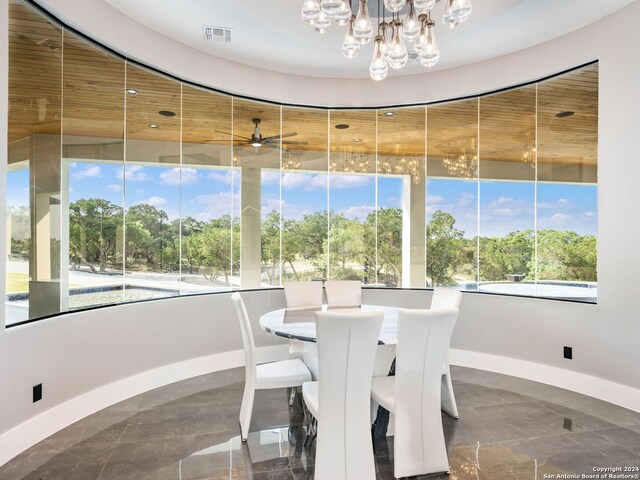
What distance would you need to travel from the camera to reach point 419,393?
241cm

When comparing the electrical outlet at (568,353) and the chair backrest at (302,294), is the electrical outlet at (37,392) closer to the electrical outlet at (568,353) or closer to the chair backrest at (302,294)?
the chair backrest at (302,294)

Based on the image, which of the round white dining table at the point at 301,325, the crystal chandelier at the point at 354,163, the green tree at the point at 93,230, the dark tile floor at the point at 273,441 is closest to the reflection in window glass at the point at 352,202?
the crystal chandelier at the point at 354,163

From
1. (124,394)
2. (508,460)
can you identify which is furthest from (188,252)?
(508,460)

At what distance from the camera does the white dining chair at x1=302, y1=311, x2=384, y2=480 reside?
212 centimetres

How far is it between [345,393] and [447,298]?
1.69 meters

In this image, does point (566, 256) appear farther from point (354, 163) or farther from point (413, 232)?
point (354, 163)

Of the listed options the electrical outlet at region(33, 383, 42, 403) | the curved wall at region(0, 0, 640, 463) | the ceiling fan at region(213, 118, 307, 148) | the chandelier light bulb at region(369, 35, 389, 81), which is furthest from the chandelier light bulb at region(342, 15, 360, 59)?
the electrical outlet at region(33, 383, 42, 403)

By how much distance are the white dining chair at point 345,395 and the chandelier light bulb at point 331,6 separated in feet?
5.67

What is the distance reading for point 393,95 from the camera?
17.2 feet

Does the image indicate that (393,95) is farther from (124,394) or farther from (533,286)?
(124,394)

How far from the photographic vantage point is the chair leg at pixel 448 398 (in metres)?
3.28

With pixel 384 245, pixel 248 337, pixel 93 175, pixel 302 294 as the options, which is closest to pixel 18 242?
pixel 93 175

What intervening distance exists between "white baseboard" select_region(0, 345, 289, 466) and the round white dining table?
4.49 feet

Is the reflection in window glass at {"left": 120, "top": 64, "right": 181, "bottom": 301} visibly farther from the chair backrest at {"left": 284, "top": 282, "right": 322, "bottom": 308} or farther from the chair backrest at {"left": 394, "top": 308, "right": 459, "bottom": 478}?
the chair backrest at {"left": 394, "top": 308, "right": 459, "bottom": 478}
